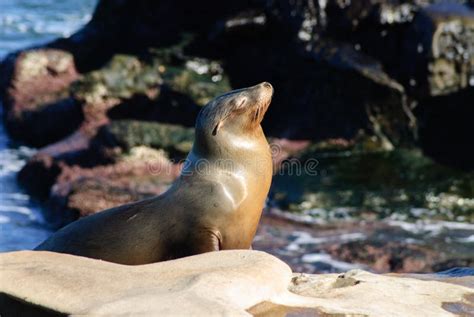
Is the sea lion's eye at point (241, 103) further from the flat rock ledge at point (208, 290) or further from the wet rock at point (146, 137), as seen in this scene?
the wet rock at point (146, 137)

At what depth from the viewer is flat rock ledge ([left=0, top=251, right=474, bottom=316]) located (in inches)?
159

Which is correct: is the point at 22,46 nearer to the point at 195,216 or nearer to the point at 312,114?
the point at 312,114

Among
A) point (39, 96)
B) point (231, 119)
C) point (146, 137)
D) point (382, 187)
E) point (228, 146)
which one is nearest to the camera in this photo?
point (228, 146)

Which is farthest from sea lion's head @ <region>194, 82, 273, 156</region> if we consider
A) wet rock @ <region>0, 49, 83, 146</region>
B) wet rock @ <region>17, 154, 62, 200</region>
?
wet rock @ <region>0, 49, 83, 146</region>

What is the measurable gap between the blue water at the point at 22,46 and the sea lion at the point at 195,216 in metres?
5.07

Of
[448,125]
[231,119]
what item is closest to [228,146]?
[231,119]

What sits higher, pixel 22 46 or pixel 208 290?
pixel 208 290

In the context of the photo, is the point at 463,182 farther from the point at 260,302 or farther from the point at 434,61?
the point at 260,302

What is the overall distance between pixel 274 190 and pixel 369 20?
11.0 feet

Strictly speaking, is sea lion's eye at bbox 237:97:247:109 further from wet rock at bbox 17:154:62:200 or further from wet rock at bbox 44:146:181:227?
wet rock at bbox 17:154:62:200

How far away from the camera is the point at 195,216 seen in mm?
5613

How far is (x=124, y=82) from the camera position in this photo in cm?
1386

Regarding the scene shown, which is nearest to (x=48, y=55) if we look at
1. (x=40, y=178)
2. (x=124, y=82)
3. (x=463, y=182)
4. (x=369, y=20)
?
(x=124, y=82)

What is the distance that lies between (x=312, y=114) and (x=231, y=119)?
21.5 ft
